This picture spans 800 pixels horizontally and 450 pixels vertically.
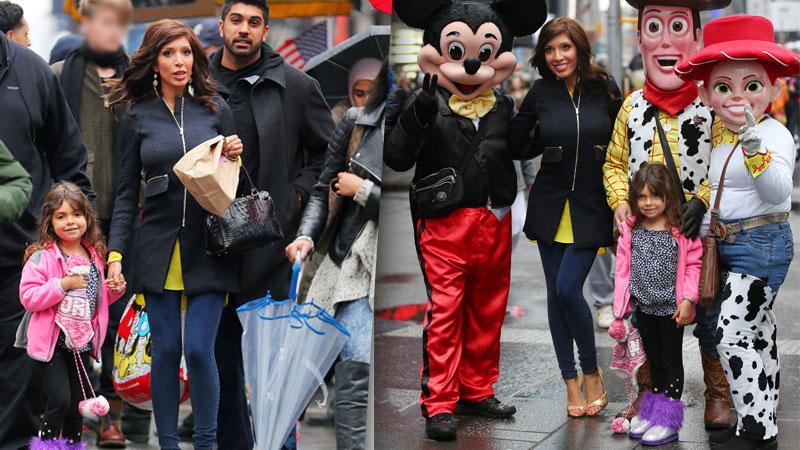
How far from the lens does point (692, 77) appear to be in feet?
18.9

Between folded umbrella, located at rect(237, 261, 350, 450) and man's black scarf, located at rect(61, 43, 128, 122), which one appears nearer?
folded umbrella, located at rect(237, 261, 350, 450)

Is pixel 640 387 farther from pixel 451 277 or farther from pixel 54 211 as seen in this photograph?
pixel 54 211

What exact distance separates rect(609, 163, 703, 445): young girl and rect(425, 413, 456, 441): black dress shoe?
2.73 ft

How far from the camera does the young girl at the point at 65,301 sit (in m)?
5.29

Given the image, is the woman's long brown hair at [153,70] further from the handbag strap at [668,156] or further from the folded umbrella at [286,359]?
the handbag strap at [668,156]

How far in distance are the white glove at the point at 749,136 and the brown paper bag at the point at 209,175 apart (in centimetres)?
207

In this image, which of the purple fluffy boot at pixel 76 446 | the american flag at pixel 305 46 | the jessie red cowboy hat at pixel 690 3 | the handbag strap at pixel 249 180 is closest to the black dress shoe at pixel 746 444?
the jessie red cowboy hat at pixel 690 3

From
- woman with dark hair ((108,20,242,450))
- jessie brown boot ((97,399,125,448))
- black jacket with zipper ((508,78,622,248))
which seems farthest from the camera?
jessie brown boot ((97,399,125,448))

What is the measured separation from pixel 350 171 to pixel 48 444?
1704 mm

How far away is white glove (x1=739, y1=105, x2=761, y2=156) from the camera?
5.27 meters

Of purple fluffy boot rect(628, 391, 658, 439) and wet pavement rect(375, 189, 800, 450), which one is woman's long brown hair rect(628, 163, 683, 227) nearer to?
purple fluffy boot rect(628, 391, 658, 439)

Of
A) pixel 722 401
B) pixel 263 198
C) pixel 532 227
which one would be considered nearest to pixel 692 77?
pixel 532 227

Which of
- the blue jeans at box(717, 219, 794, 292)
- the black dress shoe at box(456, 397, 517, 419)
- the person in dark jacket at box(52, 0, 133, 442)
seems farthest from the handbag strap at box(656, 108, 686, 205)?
the person in dark jacket at box(52, 0, 133, 442)

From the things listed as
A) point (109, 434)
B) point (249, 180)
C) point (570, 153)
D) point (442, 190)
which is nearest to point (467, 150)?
point (442, 190)
